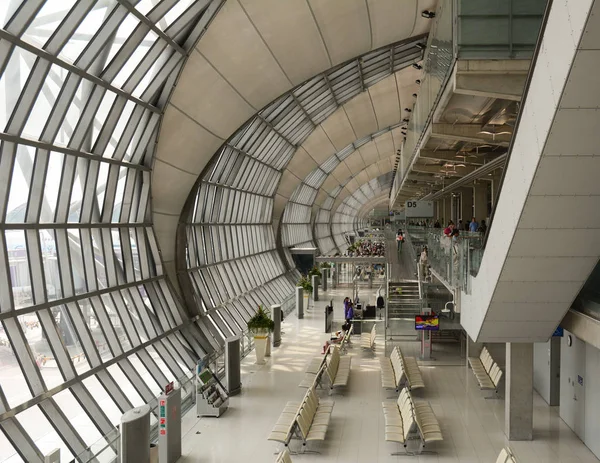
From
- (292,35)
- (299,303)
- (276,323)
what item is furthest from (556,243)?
(299,303)

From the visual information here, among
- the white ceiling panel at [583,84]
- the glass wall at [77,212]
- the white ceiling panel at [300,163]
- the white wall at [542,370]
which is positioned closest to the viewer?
the white ceiling panel at [583,84]

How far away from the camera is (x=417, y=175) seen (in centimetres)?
3872

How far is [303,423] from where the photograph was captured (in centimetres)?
1455

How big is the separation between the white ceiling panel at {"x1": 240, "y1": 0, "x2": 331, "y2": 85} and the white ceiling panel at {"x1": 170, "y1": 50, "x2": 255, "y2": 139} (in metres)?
2.07

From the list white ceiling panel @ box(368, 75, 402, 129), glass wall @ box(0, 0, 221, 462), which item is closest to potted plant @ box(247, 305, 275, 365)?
glass wall @ box(0, 0, 221, 462)

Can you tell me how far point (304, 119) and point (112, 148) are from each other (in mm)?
22057

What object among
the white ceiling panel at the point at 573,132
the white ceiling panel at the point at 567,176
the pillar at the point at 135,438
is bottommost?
the pillar at the point at 135,438

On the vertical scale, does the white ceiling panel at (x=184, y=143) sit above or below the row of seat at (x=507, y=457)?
above

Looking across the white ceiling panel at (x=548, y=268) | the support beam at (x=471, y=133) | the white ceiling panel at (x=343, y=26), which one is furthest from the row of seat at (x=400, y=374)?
the white ceiling panel at (x=343, y=26)

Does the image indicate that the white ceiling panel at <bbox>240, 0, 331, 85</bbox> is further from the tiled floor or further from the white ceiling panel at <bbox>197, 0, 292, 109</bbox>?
the tiled floor

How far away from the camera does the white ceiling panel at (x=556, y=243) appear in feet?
33.6

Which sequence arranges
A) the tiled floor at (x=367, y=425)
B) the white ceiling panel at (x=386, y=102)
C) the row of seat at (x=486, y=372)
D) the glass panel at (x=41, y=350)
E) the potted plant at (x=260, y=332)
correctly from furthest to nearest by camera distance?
the white ceiling panel at (x=386, y=102) → the potted plant at (x=260, y=332) → the row of seat at (x=486, y=372) → the tiled floor at (x=367, y=425) → the glass panel at (x=41, y=350)

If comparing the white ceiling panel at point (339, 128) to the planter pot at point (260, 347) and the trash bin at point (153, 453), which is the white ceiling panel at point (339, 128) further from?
the trash bin at point (153, 453)

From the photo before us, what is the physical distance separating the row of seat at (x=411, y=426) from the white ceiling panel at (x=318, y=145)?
30.6 metres
